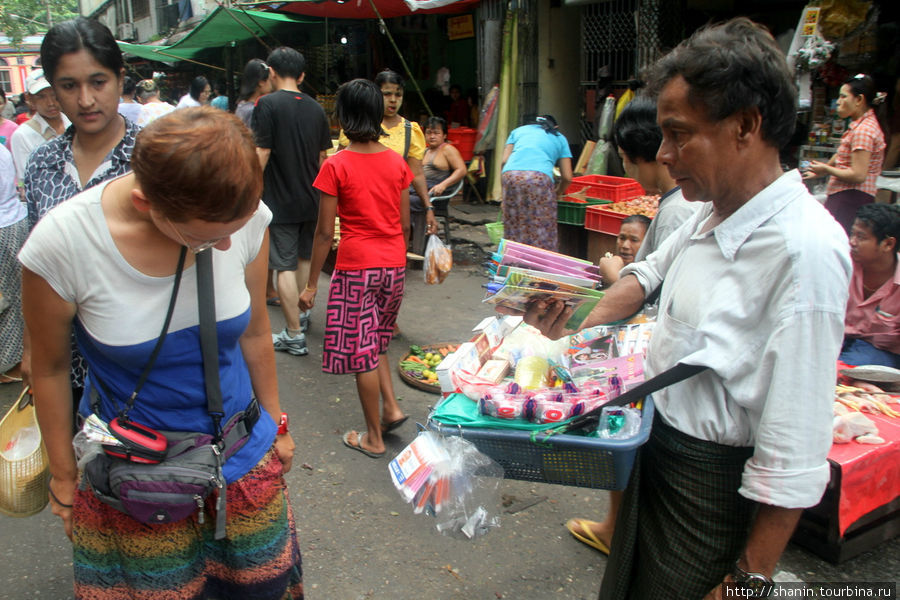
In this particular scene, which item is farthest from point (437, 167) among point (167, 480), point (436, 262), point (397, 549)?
point (167, 480)

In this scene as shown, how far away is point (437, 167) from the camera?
700cm

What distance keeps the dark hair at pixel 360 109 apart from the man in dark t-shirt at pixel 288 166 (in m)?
1.54

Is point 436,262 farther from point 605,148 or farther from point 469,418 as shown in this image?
point 605,148

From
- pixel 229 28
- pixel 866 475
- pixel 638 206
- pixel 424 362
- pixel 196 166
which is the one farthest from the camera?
pixel 229 28

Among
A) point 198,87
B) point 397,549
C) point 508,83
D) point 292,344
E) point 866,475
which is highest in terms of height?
point 198,87

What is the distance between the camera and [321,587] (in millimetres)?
2730

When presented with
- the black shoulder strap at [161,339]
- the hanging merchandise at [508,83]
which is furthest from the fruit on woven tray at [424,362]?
the hanging merchandise at [508,83]

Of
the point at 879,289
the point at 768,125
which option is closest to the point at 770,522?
the point at 768,125

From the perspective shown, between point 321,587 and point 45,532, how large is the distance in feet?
4.56

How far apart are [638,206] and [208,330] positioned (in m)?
5.07

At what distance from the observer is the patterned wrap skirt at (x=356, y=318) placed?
3.58m

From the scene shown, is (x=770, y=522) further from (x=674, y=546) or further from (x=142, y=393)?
(x=142, y=393)

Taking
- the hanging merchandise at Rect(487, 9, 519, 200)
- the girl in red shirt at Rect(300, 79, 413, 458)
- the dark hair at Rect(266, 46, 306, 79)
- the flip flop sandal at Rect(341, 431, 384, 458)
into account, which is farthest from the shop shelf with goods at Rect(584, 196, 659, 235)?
the flip flop sandal at Rect(341, 431, 384, 458)

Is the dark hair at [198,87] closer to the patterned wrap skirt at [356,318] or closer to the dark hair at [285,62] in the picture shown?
the dark hair at [285,62]
